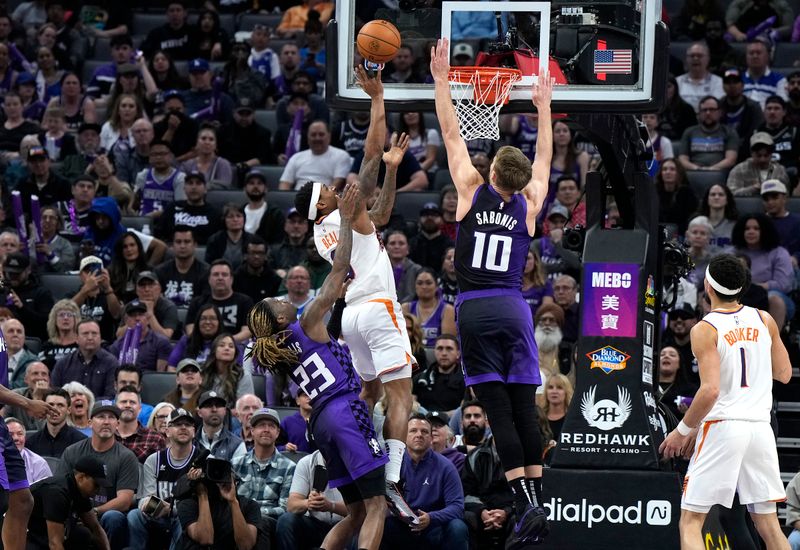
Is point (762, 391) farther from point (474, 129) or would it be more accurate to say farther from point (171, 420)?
point (171, 420)

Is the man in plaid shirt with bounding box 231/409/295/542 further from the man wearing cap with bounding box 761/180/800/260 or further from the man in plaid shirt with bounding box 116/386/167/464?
the man wearing cap with bounding box 761/180/800/260

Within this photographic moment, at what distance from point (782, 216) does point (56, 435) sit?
8084 mm

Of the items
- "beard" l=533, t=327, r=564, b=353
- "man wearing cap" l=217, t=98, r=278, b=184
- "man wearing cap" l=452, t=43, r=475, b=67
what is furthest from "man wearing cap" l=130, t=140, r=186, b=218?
"beard" l=533, t=327, r=564, b=353

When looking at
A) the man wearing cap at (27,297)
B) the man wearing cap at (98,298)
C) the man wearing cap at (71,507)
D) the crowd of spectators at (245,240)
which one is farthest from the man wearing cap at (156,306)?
the man wearing cap at (71,507)

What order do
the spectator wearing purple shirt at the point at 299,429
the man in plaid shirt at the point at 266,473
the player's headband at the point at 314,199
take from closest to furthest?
the player's headband at the point at 314,199, the man in plaid shirt at the point at 266,473, the spectator wearing purple shirt at the point at 299,429

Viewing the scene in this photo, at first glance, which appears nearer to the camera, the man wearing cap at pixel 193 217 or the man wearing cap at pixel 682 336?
the man wearing cap at pixel 682 336

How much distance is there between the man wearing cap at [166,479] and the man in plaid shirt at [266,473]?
48 centimetres

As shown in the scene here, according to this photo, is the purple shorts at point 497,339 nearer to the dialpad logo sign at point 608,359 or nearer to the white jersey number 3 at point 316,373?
the white jersey number 3 at point 316,373

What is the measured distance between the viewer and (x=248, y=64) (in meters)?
20.3

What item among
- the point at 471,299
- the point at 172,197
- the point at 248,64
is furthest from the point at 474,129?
the point at 248,64

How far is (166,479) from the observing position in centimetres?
1314

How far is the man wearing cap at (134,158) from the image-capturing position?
743 inches

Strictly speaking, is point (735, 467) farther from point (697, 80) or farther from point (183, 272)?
point (697, 80)

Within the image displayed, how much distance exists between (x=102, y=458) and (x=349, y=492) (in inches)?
154
